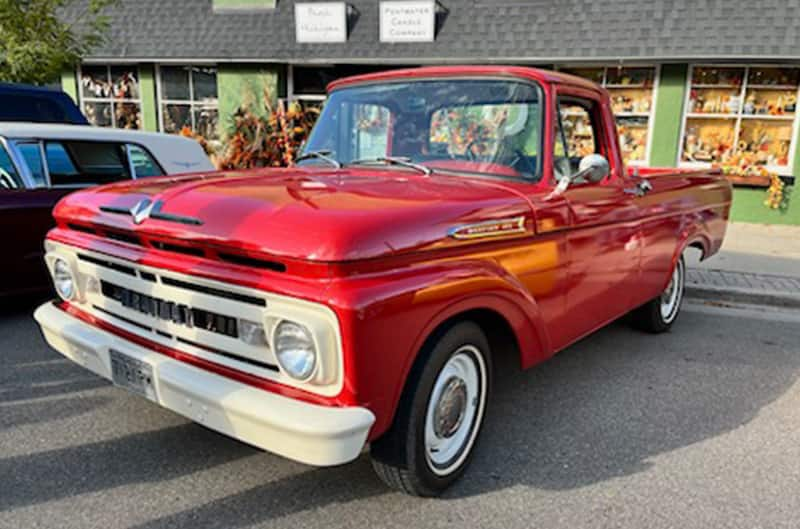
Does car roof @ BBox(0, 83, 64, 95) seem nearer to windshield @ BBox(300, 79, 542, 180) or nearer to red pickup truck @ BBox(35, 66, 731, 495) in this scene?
red pickup truck @ BBox(35, 66, 731, 495)

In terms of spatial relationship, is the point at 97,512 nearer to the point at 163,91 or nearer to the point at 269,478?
the point at 269,478

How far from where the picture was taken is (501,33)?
1083cm

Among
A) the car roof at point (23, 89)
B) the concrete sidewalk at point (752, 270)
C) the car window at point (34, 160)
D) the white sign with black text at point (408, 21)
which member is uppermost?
the white sign with black text at point (408, 21)

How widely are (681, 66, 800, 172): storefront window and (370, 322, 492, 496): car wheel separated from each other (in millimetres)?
9430

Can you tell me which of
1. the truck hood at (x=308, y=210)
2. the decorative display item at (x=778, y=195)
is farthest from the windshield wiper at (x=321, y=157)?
the decorative display item at (x=778, y=195)

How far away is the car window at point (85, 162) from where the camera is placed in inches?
210

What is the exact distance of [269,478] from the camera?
2.92 m

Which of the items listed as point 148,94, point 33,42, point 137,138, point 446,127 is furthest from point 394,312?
point 148,94

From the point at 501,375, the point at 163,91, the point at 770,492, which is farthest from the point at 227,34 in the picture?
the point at 770,492

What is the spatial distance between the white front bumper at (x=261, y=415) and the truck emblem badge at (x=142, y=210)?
574mm

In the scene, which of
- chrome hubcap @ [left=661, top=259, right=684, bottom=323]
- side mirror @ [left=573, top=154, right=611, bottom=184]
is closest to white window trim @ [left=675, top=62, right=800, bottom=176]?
chrome hubcap @ [left=661, top=259, right=684, bottom=323]

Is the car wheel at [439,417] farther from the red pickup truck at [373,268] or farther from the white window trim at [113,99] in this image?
the white window trim at [113,99]

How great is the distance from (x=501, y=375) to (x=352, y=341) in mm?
2351

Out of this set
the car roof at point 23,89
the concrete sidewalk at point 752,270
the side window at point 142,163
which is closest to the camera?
the side window at point 142,163
